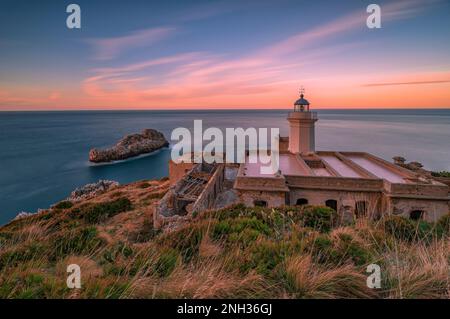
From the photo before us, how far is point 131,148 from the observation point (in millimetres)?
53312

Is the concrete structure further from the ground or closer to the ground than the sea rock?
further from the ground

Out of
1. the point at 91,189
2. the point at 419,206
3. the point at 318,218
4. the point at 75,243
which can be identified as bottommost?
the point at 91,189

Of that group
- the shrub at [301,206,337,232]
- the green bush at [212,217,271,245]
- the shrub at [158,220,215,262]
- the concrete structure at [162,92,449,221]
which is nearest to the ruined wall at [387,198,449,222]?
the concrete structure at [162,92,449,221]

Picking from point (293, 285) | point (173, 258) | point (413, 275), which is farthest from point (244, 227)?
point (413, 275)

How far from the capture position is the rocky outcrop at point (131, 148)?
156 ft

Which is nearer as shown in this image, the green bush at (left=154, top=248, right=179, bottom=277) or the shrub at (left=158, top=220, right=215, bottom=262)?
the green bush at (left=154, top=248, right=179, bottom=277)

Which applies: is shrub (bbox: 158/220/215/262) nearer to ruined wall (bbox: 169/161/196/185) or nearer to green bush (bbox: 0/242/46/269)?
green bush (bbox: 0/242/46/269)

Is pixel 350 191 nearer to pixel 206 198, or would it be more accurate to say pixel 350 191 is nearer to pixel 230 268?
pixel 206 198

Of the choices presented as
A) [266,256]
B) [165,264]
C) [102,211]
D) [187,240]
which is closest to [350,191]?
[187,240]

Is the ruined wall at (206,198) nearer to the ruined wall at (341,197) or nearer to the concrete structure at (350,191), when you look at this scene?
the concrete structure at (350,191)

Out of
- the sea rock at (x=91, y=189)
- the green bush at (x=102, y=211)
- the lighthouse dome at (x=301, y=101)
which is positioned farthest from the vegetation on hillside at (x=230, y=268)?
the sea rock at (x=91, y=189)

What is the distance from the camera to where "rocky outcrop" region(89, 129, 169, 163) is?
47531 millimetres

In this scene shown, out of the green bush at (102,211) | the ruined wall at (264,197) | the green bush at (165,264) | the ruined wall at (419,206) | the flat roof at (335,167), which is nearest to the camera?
the green bush at (165,264)
